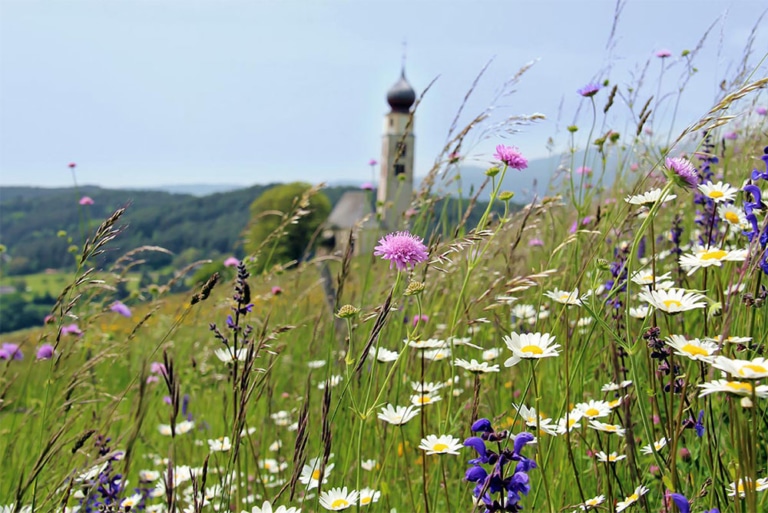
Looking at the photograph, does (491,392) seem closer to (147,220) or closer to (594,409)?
(594,409)

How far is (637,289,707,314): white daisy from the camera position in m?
1.14

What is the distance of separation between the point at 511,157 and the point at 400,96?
75.3 m

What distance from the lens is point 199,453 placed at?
2584 mm

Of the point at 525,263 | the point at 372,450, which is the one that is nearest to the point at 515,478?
the point at 372,450

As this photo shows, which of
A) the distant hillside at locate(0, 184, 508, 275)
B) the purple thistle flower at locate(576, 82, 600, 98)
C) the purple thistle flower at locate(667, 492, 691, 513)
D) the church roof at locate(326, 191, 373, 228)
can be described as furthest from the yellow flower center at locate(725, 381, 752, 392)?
the distant hillside at locate(0, 184, 508, 275)

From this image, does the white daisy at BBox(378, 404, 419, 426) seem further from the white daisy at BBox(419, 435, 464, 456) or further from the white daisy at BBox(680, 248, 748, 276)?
the white daisy at BBox(680, 248, 748, 276)

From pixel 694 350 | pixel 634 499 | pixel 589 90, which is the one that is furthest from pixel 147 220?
pixel 694 350

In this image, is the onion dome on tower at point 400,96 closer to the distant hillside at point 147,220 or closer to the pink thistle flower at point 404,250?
the distant hillside at point 147,220

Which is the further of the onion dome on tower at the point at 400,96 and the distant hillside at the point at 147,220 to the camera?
the distant hillside at the point at 147,220

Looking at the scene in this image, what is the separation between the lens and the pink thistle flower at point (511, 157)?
1552mm

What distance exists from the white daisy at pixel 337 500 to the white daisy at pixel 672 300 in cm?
67

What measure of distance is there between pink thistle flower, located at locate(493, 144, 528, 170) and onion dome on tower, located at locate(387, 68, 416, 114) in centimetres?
7389

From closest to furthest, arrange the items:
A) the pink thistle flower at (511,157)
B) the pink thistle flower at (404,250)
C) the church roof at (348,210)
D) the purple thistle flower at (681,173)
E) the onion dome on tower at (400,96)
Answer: the purple thistle flower at (681,173) < the pink thistle flower at (404,250) < the pink thistle flower at (511,157) < the onion dome on tower at (400,96) < the church roof at (348,210)

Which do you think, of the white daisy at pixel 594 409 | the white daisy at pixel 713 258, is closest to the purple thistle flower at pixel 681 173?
the white daisy at pixel 713 258
